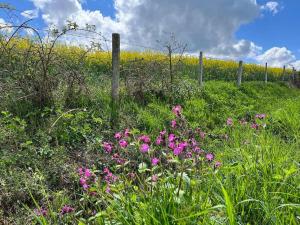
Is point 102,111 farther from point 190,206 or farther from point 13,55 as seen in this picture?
point 190,206

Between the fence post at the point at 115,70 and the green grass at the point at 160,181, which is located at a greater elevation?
the fence post at the point at 115,70

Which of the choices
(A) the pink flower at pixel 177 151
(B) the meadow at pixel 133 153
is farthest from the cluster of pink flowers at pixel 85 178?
(A) the pink flower at pixel 177 151

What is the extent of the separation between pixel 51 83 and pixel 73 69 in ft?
1.78

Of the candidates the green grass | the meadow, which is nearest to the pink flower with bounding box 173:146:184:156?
the meadow

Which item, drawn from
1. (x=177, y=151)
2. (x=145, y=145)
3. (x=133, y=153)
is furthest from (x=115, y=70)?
(x=177, y=151)

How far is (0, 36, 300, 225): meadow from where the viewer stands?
2623 millimetres

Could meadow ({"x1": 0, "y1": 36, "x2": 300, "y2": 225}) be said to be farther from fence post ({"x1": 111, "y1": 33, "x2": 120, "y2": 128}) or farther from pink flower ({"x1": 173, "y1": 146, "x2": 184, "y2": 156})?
fence post ({"x1": 111, "y1": 33, "x2": 120, "y2": 128})

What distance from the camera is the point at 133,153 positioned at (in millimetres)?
5043

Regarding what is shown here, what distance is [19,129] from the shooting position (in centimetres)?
530

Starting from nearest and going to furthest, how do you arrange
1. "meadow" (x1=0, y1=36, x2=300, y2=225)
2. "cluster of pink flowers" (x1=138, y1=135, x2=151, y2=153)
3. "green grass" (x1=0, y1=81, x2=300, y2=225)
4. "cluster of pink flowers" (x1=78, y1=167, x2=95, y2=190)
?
1. "green grass" (x1=0, y1=81, x2=300, y2=225)
2. "meadow" (x1=0, y1=36, x2=300, y2=225)
3. "cluster of pink flowers" (x1=138, y1=135, x2=151, y2=153)
4. "cluster of pink flowers" (x1=78, y1=167, x2=95, y2=190)

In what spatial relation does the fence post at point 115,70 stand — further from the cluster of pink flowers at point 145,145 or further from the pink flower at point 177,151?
the pink flower at point 177,151

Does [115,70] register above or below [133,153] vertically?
above

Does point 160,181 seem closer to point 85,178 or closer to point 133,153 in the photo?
point 85,178

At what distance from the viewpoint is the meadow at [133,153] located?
2.62 metres
